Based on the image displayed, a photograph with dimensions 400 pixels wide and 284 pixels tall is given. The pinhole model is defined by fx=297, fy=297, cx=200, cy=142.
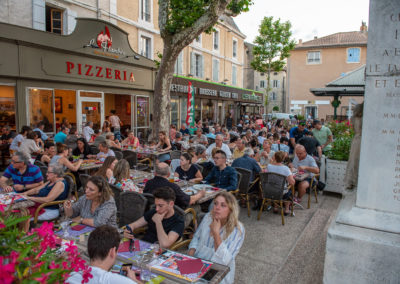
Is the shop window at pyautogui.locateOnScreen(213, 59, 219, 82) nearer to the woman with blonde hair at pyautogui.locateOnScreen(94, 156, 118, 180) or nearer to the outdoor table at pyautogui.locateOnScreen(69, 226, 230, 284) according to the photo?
the woman with blonde hair at pyautogui.locateOnScreen(94, 156, 118, 180)

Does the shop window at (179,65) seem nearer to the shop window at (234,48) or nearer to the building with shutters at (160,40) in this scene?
the building with shutters at (160,40)

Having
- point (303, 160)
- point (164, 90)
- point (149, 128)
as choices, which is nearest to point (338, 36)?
point (149, 128)

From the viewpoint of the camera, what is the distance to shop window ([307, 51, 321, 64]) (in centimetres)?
3466

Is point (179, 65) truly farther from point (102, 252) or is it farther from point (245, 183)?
point (102, 252)

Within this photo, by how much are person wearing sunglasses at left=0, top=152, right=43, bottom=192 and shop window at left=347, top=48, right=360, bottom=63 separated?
115 feet

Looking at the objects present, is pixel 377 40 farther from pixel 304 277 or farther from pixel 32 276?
pixel 32 276

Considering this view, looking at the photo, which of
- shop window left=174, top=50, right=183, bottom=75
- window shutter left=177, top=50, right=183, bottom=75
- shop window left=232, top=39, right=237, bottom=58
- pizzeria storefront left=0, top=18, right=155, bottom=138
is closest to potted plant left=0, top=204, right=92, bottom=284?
pizzeria storefront left=0, top=18, right=155, bottom=138

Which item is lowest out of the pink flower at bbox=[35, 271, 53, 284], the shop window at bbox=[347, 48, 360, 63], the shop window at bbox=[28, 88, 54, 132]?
the pink flower at bbox=[35, 271, 53, 284]

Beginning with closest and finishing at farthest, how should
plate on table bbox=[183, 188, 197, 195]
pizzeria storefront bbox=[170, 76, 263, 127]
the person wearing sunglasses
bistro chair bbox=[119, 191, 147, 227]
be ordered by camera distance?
bistro chair bbox=[119, 191, 147, 227]
plate on table bbox=[183, 188, 197, 195]
the person wearing sunglasses
pizzeria storefront bbox=[170, 76, 263, 127]

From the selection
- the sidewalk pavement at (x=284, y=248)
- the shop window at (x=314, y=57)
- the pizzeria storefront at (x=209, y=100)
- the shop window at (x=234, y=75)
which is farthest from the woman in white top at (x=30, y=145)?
the shop window at (x=314, y=57)

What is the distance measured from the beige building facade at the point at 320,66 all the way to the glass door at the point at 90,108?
1047 inches

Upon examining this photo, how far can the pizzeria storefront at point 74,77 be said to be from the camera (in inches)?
398

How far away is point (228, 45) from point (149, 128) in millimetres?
12029

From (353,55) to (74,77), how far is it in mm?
31077
